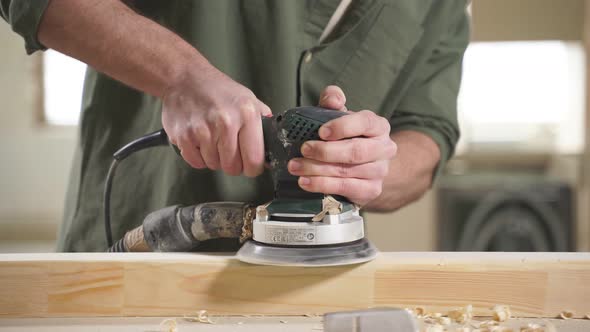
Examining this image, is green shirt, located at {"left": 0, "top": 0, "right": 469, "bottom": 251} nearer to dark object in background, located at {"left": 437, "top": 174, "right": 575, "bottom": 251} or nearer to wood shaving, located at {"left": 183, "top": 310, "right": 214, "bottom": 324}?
wood shaving, located at {"left": 183, "top": 310, "right": 214, "bottom": 324}

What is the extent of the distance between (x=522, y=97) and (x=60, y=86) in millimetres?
3498

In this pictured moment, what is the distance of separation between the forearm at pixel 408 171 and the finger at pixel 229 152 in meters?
0.45

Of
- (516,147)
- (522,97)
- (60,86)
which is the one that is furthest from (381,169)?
(60,86)

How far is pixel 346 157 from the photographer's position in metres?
0.89

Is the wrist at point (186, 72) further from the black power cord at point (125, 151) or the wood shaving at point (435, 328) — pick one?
the wood shaving at point (435, 328)

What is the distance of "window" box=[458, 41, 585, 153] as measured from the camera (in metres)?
3.37

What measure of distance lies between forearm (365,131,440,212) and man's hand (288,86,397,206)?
0.37 meters

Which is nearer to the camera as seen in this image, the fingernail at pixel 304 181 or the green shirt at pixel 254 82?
the fingernail at pixel 304 181

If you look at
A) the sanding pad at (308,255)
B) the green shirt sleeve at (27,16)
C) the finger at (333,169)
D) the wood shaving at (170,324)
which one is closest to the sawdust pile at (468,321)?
the sanding pad at (308,255)

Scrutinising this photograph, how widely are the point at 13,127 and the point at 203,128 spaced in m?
4.72

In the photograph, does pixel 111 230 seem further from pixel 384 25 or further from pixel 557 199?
pixel 557 199

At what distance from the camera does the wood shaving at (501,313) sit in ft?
2.87

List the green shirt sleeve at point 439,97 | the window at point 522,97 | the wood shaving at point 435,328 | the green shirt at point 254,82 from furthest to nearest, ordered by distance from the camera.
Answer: the window at point 522,97
the green shirt sleeve at point 439,97
the green shirt at point 254,82
the wood shaving at point 435,328

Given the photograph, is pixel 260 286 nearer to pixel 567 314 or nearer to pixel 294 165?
pixel 294 165
